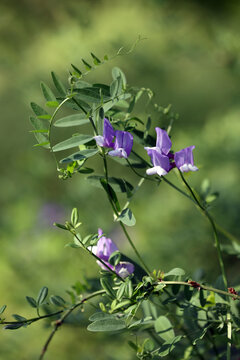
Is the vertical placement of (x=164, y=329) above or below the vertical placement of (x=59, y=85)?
below

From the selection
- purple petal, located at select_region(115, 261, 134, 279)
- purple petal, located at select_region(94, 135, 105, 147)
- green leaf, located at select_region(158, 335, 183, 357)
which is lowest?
green leaf, located at select_region(158, 335, 183, 357)

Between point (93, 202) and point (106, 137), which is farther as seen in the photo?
point (93, 202)

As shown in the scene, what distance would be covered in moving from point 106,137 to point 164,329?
21 cm

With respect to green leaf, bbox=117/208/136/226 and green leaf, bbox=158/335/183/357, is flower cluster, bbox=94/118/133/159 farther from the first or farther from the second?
green leaf, bbox=158/335/183/357

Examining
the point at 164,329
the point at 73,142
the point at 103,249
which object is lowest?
the point at 164,329

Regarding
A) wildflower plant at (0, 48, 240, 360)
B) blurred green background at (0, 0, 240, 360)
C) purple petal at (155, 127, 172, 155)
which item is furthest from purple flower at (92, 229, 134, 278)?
blurred green background at (0, 0, 240, 360)

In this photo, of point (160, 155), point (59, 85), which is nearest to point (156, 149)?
point (160, 155)

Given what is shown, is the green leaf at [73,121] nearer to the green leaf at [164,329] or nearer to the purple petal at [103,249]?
the purple petal at [103,249]

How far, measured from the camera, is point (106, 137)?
0.43 m

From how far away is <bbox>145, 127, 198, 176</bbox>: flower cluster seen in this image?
1.40ft

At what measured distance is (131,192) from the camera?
1.70 feet

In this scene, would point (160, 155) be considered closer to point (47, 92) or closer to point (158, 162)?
point (158, 162)

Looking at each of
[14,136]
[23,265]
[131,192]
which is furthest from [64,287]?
[14,136]

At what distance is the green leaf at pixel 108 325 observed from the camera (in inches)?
17.3
